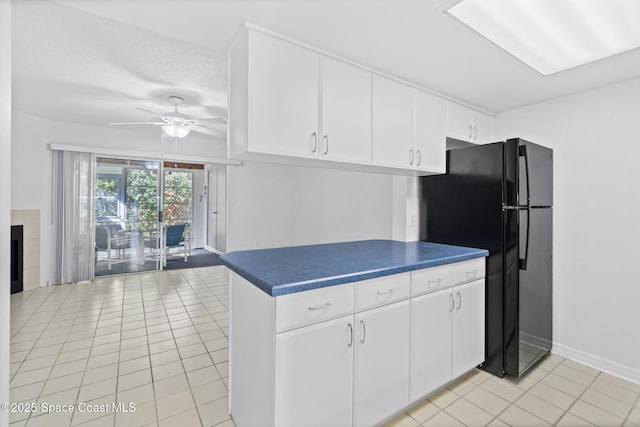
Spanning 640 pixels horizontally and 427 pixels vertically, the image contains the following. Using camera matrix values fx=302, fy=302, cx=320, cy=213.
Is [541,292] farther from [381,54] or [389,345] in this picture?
[381,54]

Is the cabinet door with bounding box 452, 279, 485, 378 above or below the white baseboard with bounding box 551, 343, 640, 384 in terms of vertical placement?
above

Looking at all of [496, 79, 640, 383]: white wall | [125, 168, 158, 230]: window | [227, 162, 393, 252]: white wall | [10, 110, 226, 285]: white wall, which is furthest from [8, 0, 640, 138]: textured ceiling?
[227, 162, 393, 252]: white wall

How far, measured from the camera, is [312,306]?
1360 mm

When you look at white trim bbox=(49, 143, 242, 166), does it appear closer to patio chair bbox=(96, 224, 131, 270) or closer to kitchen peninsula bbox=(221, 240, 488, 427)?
patio chair bbox=(96, 224, 131, 270)

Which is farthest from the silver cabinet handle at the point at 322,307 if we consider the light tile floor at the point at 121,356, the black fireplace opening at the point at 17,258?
the black fireplace opening at the point at 17,258

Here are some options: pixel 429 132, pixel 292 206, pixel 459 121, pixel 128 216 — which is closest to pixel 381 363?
pixel 429 132

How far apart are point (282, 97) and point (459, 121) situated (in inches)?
69.6

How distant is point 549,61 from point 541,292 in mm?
1753

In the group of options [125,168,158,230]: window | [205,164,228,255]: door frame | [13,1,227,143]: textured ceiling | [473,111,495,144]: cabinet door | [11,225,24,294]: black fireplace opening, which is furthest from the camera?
[205,164,228,255]: door frame

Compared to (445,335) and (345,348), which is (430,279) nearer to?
(445,335)

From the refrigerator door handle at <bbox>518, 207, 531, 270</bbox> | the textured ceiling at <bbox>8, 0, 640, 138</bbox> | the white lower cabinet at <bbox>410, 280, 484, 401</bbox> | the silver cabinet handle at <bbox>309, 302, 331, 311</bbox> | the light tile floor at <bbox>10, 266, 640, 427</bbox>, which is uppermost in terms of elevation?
the textured ceiling at <bbox>8, 0, 640, 138</bbox>

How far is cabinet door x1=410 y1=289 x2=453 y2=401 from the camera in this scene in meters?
1.79

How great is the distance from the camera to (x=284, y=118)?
169cm

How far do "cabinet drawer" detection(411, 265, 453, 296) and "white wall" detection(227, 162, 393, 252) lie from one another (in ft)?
6.17
